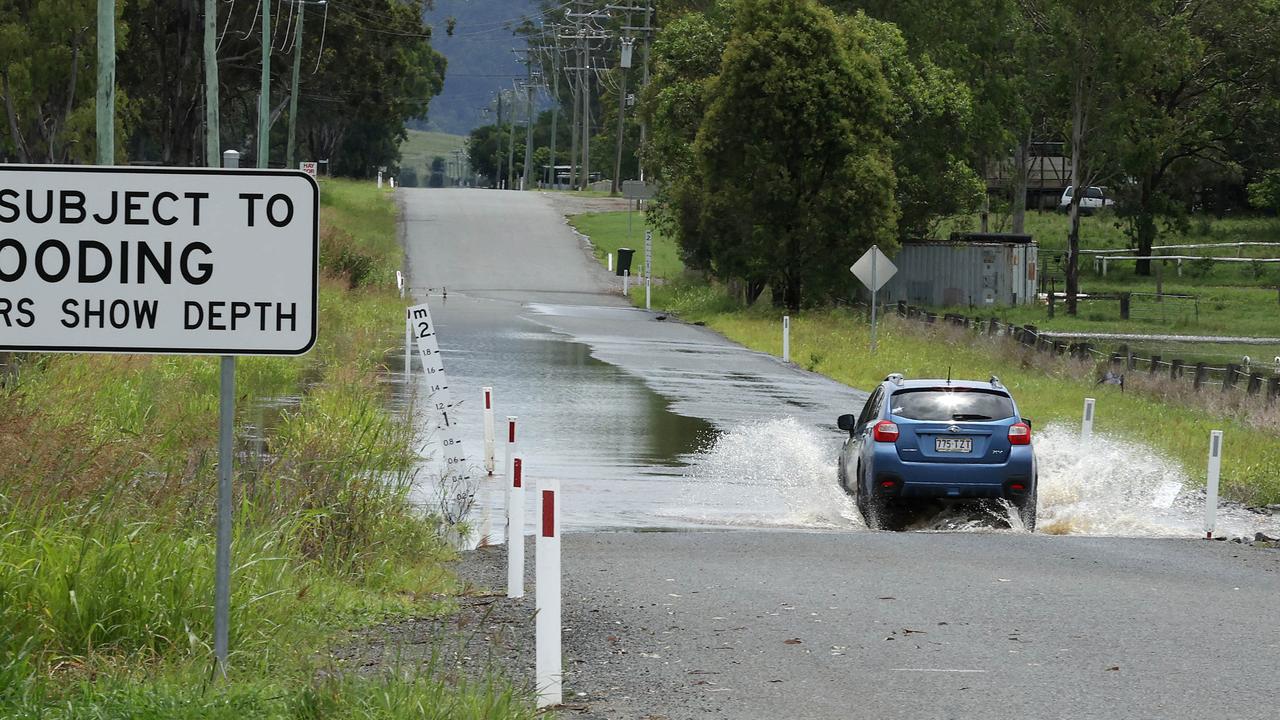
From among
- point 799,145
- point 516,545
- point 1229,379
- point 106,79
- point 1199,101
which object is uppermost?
point 1199,101

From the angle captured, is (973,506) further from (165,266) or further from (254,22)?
(254,22)

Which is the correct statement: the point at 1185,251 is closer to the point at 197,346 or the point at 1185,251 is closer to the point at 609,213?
the point at 609,213

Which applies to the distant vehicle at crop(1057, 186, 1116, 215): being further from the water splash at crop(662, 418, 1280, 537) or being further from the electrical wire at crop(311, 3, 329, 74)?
the water splash at crop(662, 418, 1280, 537)

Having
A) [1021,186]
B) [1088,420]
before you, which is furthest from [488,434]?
[1021,186]

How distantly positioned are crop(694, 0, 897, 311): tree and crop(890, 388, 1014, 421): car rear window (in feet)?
109

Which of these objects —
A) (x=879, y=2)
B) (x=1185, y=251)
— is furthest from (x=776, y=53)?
(x=1185, y=251)

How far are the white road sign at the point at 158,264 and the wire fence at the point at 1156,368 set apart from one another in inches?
910

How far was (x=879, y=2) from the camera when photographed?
6062 centimetres

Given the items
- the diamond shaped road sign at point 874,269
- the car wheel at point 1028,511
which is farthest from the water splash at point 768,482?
the diamond shaped road sign at point 874,269

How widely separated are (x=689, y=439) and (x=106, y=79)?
9.58m

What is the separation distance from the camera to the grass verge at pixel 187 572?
22.1 ft

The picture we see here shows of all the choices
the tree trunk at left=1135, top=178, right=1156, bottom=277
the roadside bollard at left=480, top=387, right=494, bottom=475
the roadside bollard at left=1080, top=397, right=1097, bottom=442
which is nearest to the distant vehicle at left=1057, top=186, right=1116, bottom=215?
the tree trunk at left=1135, top=178, right=1156, bottom=277

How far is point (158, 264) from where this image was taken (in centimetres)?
664

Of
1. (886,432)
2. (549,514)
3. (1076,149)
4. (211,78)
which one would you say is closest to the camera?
(549,514)
